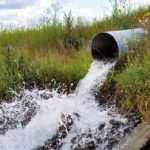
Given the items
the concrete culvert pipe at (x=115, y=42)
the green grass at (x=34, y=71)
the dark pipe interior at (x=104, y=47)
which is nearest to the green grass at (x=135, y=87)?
the concrete culvert pipe at (x=115, y=42)

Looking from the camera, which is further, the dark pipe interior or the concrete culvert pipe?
the dark pipe interior

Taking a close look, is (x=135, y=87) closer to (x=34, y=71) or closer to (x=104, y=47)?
(x=34, y=71)

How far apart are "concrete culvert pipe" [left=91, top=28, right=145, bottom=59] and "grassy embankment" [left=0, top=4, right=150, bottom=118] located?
164 mm

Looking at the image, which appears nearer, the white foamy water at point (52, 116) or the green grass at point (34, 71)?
the white foamy water at point (52, 116)

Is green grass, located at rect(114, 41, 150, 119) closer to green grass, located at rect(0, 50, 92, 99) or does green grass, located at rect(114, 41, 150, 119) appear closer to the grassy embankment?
the grassy embankment

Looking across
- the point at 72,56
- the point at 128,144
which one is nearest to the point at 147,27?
the point at 72,56

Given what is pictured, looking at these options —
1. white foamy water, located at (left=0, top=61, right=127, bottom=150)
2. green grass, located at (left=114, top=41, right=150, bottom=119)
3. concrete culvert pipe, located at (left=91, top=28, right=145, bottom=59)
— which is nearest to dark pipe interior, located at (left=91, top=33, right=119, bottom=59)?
concrete culvert pipe, located at (left=91, top=28, right=145, bottom=59)

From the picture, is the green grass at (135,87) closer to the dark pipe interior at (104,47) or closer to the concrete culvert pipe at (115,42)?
the concrete culvert pipe at (115,42)

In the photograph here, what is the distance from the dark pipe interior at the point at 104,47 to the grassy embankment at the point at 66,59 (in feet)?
0.56

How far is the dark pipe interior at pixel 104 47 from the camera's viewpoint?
9.30m

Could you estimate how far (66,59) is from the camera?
31.7 feet

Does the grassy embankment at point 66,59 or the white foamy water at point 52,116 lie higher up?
the grassy embankment at point 66,59

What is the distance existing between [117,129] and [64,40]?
480cm

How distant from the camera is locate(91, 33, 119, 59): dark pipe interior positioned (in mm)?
9305
